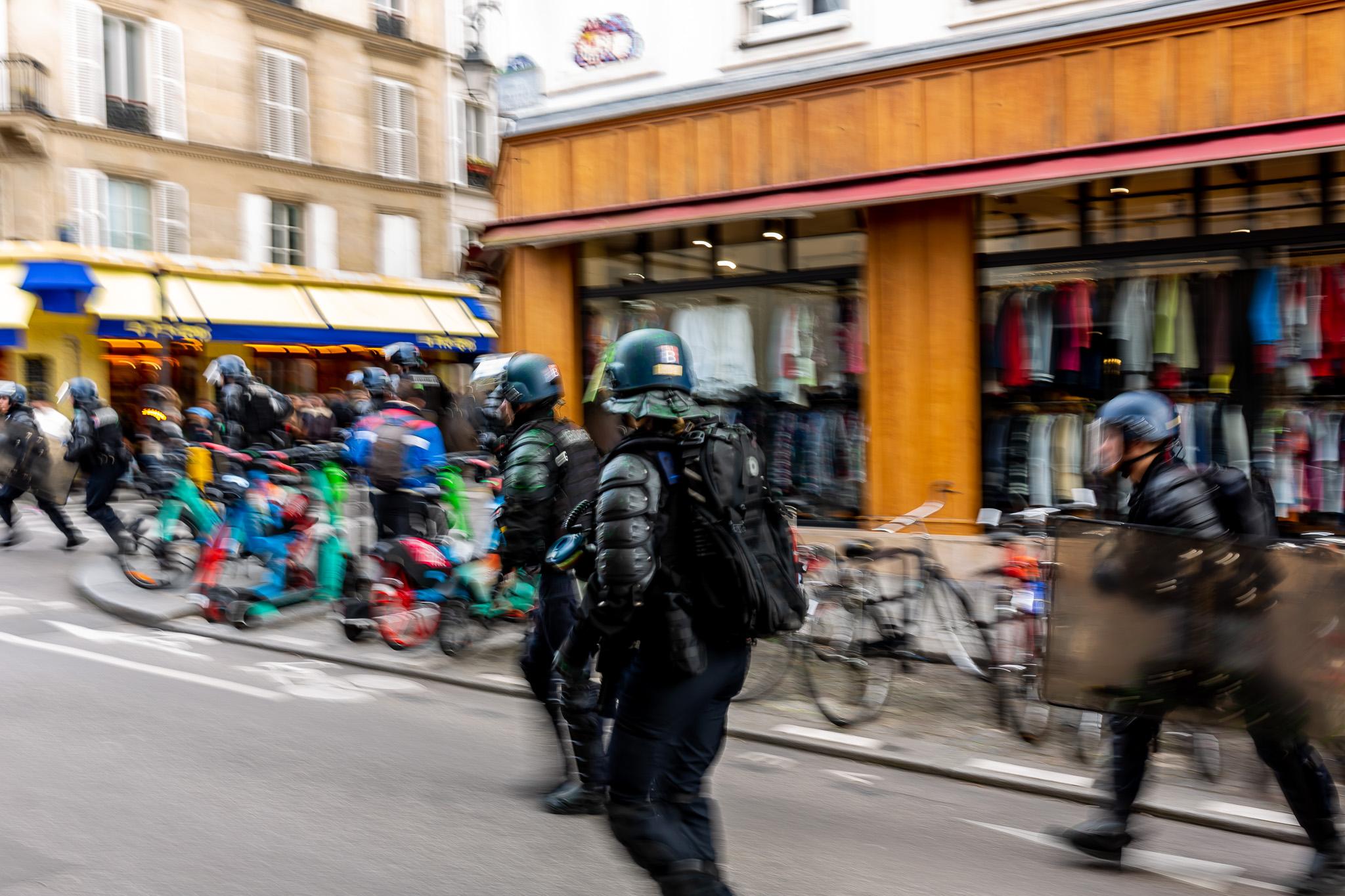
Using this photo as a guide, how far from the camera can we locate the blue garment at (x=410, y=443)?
7.98m

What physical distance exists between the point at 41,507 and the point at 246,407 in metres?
3.19

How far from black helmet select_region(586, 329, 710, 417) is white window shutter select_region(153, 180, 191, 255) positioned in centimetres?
2256

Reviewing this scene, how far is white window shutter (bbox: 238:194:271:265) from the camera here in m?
24.8

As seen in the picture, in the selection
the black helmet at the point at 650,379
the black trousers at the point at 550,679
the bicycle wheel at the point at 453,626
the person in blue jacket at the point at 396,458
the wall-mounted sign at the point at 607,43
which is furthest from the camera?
the wall-mounted sign at the point at 607,43

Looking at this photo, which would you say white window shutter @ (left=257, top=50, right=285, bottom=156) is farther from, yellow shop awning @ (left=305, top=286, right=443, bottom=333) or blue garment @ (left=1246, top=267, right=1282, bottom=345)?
blue garment @ (left=1246, top=267, right=1282, bottom=345)

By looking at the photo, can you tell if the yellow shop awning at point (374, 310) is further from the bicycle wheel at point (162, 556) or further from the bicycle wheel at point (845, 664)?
the bicycle wheel at point (845, 664)

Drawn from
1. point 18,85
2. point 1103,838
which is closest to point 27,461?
point 1103,838

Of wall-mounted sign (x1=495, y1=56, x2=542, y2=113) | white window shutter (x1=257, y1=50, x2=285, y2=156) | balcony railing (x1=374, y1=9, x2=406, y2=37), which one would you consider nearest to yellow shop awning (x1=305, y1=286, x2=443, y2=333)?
white window shutter (x1=257, y1=50, x2=285, y2=156)

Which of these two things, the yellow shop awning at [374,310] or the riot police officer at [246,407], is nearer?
the riot police officer at [246,407]

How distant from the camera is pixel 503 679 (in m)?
7.20

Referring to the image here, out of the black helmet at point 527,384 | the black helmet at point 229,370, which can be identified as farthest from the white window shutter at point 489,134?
the black helmet at point 527,384

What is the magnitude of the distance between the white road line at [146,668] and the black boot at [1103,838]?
431 cm

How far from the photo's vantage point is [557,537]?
16.4ft

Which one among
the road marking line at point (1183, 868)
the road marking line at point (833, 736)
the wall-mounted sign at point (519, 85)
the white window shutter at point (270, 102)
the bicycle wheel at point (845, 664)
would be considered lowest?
the road marking line at point (1183, 868)
